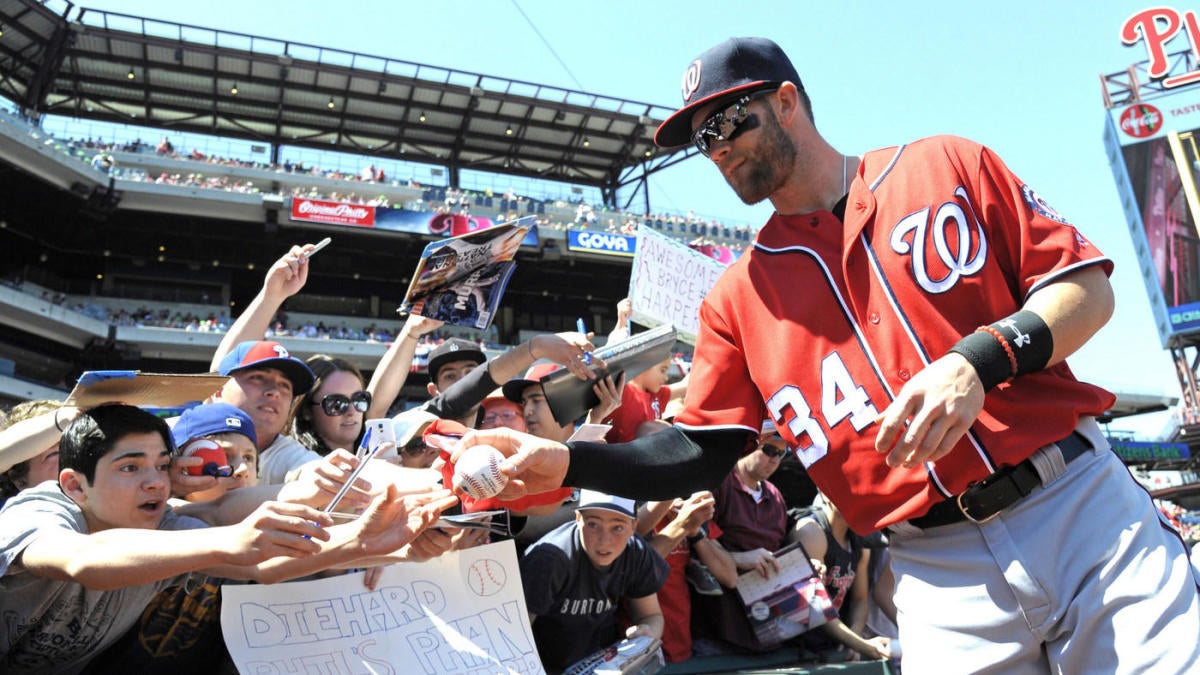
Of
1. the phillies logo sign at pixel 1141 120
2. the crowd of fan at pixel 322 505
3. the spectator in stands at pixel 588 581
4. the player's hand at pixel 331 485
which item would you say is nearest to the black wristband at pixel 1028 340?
the crowd of fan at pixel 322 505

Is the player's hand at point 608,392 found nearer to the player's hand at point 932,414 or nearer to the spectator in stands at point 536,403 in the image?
the spectator in stands at point 536,403

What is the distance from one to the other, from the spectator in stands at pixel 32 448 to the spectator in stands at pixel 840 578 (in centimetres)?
395

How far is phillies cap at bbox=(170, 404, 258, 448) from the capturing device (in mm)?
3145

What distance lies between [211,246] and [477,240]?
30.2 meters

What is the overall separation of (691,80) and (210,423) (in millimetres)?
2275

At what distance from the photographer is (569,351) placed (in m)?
3.83

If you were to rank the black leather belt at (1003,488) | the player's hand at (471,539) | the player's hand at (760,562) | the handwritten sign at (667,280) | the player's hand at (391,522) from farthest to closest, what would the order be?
the handwritten sign at (667,280)
the player's hand at (760,562)
the player's hand at (471,539)
the player's hand at (391,522)
the black leather belt at (1003,488)

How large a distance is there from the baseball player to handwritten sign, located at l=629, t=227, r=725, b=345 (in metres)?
4.01

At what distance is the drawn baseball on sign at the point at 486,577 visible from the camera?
3.22 meters

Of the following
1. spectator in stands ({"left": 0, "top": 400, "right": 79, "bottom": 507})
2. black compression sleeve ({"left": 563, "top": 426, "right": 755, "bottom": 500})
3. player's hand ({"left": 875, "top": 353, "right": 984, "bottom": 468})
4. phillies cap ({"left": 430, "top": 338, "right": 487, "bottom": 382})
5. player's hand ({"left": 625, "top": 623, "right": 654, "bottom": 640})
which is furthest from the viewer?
phillies cap ({"left": 430, "top": 338, "right": 487, "bottom": 382})

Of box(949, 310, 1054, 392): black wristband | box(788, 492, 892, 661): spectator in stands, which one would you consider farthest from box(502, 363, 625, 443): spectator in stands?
box(949, 310, 1054, 392): black wristband

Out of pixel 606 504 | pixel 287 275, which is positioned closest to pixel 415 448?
pixel 606 504

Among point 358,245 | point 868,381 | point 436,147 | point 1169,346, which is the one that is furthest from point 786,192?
point 1169,346

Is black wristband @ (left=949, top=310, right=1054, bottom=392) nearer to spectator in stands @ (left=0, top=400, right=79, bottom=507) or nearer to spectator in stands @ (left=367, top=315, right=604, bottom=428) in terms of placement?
spectator in stands @ (left=367, top=315, right=604, bottom=428)
